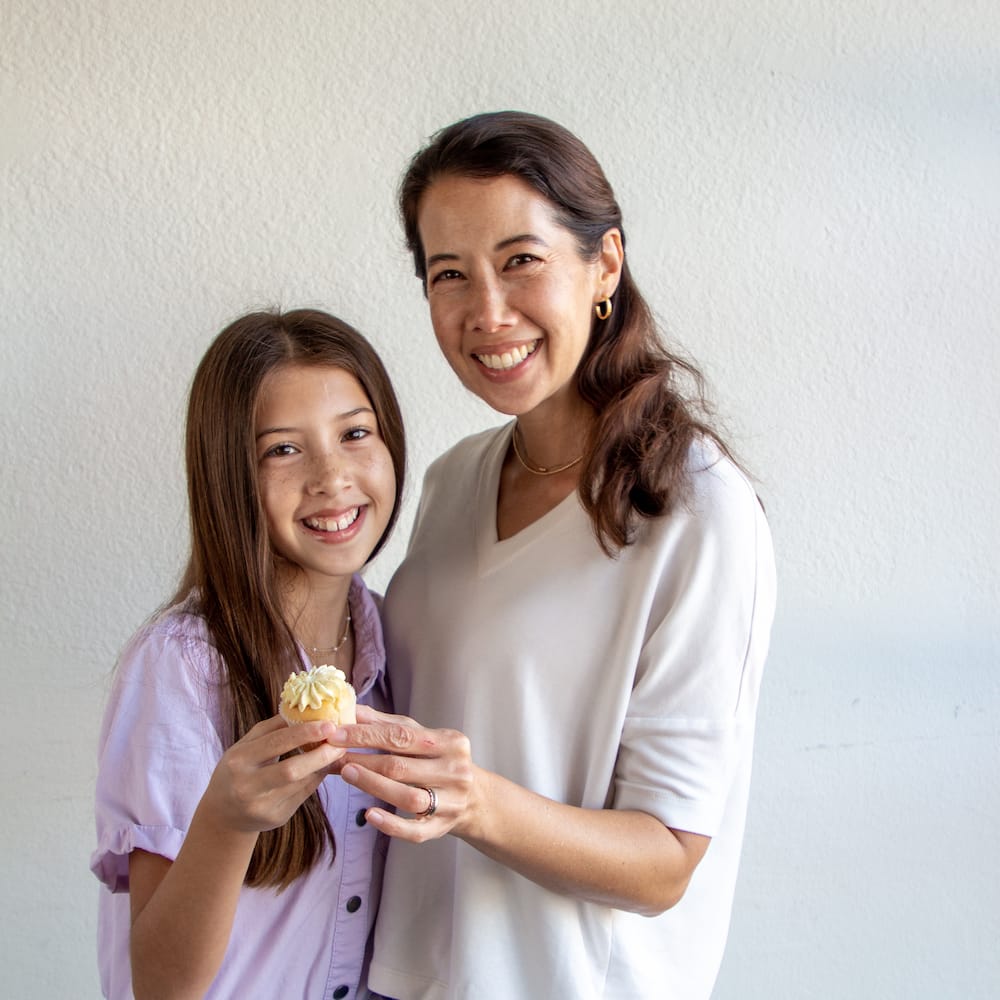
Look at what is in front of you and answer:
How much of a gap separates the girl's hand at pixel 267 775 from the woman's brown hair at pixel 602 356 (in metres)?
0.38

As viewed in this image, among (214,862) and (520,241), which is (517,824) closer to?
(214,862)

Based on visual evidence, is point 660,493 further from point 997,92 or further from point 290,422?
point 997,92

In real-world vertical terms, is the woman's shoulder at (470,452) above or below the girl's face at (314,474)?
above

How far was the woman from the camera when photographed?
1.18m

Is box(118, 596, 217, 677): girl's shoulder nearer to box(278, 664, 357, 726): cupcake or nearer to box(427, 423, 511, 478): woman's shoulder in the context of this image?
box(278, 664, 357, 726): cupcake

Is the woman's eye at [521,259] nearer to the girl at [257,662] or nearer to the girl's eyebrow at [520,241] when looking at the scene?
the girl's eyebrow at [520,241]

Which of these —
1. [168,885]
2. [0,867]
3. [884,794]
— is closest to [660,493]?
[168,885]

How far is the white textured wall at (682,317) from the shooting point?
164 cm

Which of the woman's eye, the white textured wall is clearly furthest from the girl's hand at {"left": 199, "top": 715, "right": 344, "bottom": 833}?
the white textured wall

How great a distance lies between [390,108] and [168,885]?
1112 millimetres

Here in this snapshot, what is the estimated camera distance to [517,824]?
3.62 feet

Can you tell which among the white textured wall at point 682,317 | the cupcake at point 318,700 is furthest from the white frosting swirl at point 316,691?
the white textured wall at point 682,317

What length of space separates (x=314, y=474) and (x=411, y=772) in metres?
0.36

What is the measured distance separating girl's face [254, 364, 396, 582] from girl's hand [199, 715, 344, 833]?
0.88 ft
